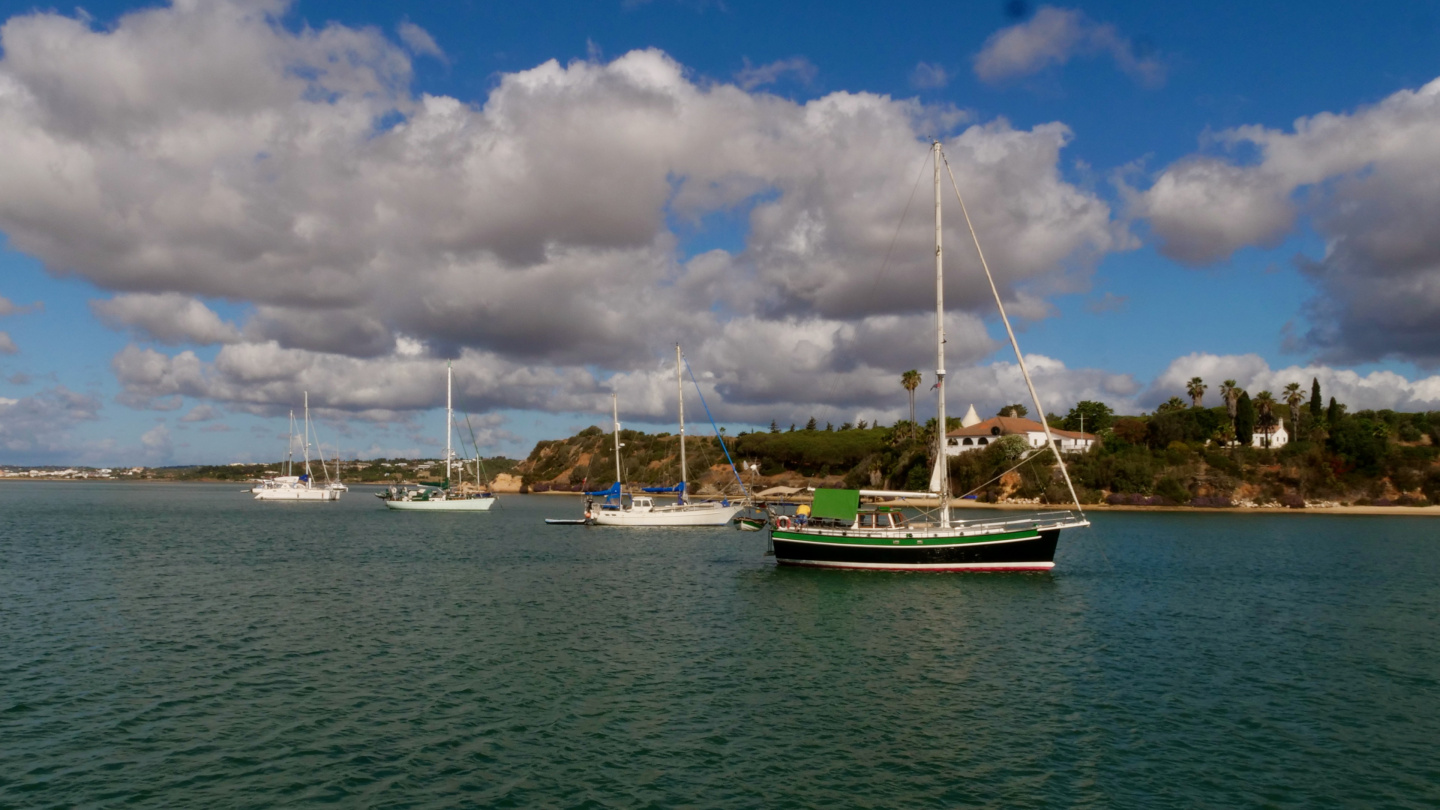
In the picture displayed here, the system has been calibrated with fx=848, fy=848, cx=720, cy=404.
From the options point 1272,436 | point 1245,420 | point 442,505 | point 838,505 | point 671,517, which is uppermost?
point 1245,420

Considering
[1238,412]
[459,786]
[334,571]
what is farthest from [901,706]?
[1238,412]

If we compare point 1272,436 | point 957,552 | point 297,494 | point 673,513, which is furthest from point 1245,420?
point 297,494

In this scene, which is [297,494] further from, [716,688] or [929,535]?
[716,688]

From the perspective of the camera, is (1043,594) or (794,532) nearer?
(1043,594)

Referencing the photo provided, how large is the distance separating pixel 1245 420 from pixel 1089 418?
26.7 m

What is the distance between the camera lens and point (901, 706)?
21188 mm

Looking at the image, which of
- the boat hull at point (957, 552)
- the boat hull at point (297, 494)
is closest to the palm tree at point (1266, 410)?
the boat hull at point (957, 552)

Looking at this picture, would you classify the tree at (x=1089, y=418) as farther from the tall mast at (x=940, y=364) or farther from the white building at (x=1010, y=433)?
the tall mast at (x=940, y=364)

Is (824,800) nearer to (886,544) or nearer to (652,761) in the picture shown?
(652,761)

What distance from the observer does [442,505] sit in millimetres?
112750

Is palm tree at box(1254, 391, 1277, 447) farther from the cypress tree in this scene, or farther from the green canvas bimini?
the green canvas bimini

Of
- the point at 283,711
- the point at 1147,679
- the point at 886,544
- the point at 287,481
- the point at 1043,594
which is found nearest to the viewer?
the point at 283,711

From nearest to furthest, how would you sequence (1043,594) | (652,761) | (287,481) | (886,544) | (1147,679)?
(652,761)
(1147,679)
(1043,594)
(886,544)
(287,481)

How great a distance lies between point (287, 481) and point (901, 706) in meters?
151
